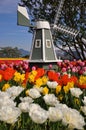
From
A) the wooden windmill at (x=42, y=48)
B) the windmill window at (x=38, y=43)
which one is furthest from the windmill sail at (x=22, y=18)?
the windmill window at (x=38, y=43)

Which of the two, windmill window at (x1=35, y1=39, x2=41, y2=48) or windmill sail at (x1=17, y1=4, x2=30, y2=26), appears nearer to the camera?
windmill window at (x1=35, y1=39, x2=41, y2=48)

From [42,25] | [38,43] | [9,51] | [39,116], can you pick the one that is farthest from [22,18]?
[9,51]

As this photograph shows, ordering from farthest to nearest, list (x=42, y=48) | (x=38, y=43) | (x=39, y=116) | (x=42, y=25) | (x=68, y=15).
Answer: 1. (x=68, y=15)
2. (x=42, y=25)
3. (x=38, y=43)
4. (x=42, y=48)
5. (x=39, y=116)

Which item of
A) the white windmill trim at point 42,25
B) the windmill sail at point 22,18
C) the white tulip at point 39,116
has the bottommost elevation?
the windmill sail at point 22,18

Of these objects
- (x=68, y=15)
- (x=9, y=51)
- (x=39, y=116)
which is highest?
(x=39, y=116)

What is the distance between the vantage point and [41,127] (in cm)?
441

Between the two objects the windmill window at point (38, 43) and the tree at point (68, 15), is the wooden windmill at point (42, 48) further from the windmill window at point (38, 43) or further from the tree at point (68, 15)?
the tree at point (68, 15)

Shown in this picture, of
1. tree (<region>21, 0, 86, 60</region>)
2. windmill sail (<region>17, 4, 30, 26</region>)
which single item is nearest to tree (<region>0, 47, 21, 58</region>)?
tree (<region>21, 0, 86, 60</region>)

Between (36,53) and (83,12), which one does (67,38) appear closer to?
(83,12)

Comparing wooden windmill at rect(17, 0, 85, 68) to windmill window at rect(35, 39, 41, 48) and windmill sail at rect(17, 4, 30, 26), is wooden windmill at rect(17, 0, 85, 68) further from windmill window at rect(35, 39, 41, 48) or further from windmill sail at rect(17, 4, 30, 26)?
windmill sail at rect(17, 4, 30, 26)

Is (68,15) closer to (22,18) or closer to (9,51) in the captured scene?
(22,18)

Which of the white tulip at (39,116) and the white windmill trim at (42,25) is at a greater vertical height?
the white tulip at (39,116)

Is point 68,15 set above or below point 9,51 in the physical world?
above

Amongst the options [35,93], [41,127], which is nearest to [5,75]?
[35,93]
